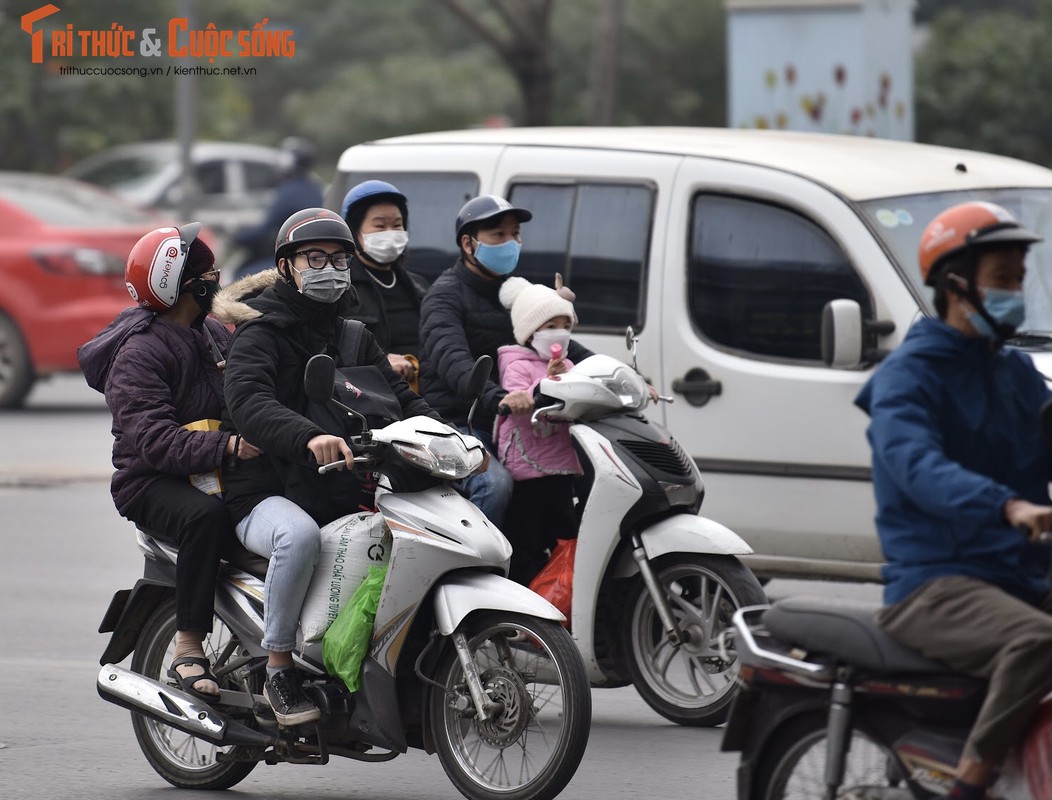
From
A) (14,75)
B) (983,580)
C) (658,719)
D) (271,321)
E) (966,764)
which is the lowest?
(658,719)

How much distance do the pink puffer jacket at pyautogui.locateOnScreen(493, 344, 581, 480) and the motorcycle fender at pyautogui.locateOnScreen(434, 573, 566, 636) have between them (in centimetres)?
125

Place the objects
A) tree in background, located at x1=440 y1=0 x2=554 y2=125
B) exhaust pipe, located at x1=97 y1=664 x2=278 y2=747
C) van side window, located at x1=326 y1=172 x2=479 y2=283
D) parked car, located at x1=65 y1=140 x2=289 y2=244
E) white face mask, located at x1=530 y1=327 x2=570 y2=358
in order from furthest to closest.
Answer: parked car, located at x1=65 y1=140 x2=289 y2=244
tree in background, located at x1=440 y1=0 x2=554 y2=125
van side window, located at x1=326 y1=172 x2=479 y2=283
white face mask, located at x1=530 y1=327 x2=570 y2=358
exhaust pipe, located at x1=97 y1=664 x2=278 y2=747

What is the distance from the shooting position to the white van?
7.40m

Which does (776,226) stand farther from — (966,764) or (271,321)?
(966,764)

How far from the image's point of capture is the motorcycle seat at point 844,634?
4.05m

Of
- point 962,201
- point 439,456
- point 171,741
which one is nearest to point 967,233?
point 439,456

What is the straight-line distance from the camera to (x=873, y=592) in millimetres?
9211

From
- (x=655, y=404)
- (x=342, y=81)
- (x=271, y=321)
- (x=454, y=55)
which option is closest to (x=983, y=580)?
(x=271, y=321)

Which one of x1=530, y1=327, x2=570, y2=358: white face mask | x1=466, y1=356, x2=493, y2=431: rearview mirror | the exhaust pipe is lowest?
the exhaust pipe

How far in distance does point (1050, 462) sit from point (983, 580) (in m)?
0.32

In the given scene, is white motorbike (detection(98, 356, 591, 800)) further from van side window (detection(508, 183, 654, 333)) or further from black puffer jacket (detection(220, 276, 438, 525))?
van side window (detection(508, 183, 654, 333))

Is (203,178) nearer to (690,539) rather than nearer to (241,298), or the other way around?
(241,298)

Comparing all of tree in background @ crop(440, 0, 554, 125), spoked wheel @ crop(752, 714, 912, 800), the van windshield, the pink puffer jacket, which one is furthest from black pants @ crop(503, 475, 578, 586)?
tree in background @ crop(440, 0, 554, 125)

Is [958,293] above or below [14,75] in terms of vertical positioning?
below
